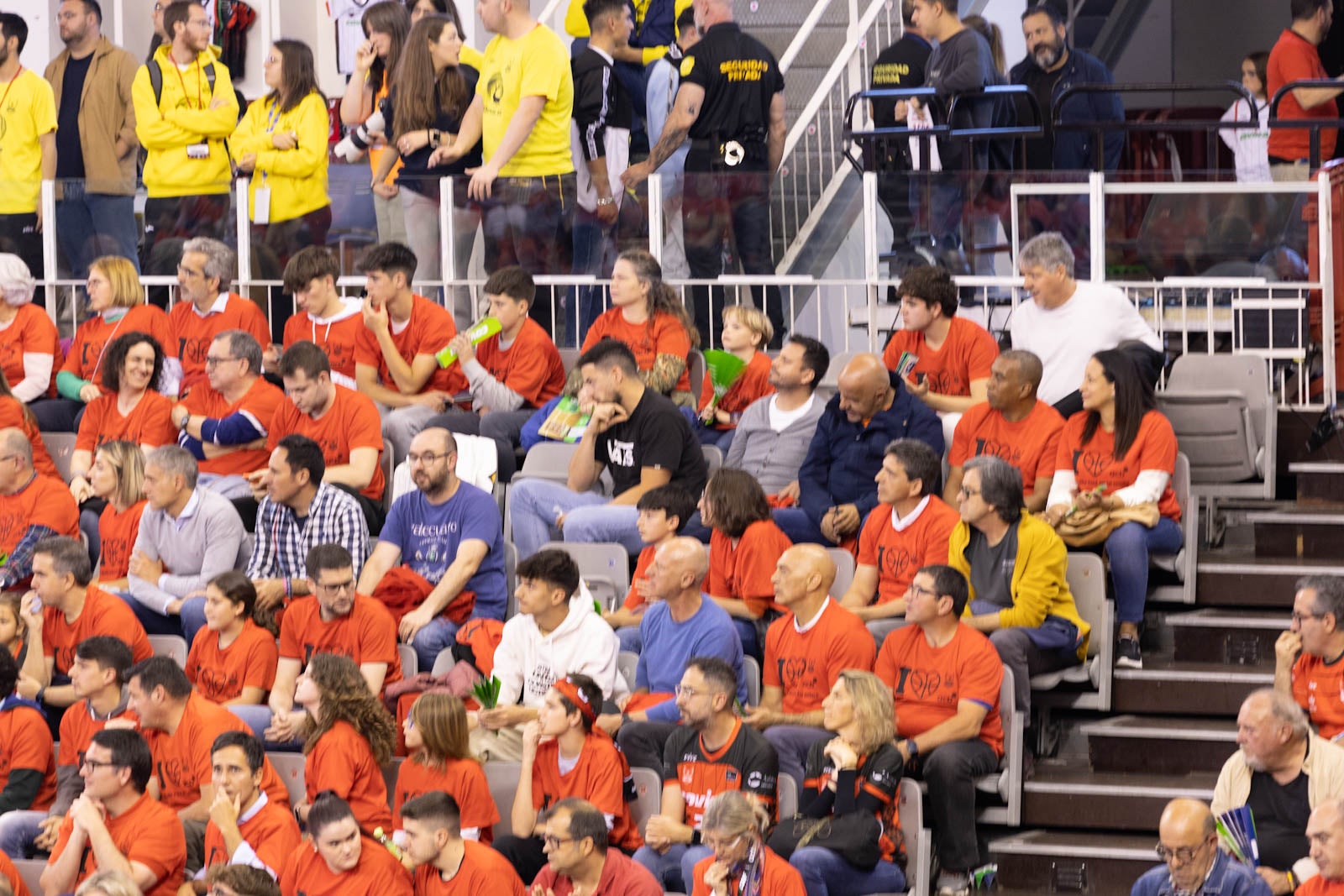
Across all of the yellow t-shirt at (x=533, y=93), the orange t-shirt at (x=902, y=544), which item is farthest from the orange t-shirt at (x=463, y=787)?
the yellow t-shirt at (x=533, y=93)

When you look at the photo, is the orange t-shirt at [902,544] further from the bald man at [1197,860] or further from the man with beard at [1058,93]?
the man with beard at [1058,93]

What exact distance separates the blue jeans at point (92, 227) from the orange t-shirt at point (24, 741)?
3.66 metres

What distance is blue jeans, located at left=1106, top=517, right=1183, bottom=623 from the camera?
7.92 m

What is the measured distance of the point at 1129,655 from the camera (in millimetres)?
7984

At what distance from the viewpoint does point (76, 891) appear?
6824 mm

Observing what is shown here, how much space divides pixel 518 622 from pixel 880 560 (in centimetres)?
139

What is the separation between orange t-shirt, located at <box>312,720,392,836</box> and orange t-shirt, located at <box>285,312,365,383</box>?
2841mm

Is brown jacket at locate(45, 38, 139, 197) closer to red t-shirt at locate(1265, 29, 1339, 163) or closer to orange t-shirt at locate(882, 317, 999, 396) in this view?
orange t-shirt at locate(882, 317, 999, 396)

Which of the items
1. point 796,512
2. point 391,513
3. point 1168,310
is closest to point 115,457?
point 391,513

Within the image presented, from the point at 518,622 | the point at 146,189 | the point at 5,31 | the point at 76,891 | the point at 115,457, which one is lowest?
the point at 76,891

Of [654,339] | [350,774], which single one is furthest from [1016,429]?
[350,774]

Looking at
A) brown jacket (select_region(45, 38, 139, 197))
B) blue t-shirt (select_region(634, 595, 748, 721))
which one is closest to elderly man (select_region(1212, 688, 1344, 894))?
blue t-shirt (select_region(634, 595, 748, 721))

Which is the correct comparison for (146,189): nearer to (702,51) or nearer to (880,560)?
(702,51)

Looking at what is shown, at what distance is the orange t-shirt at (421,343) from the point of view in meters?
9.62
